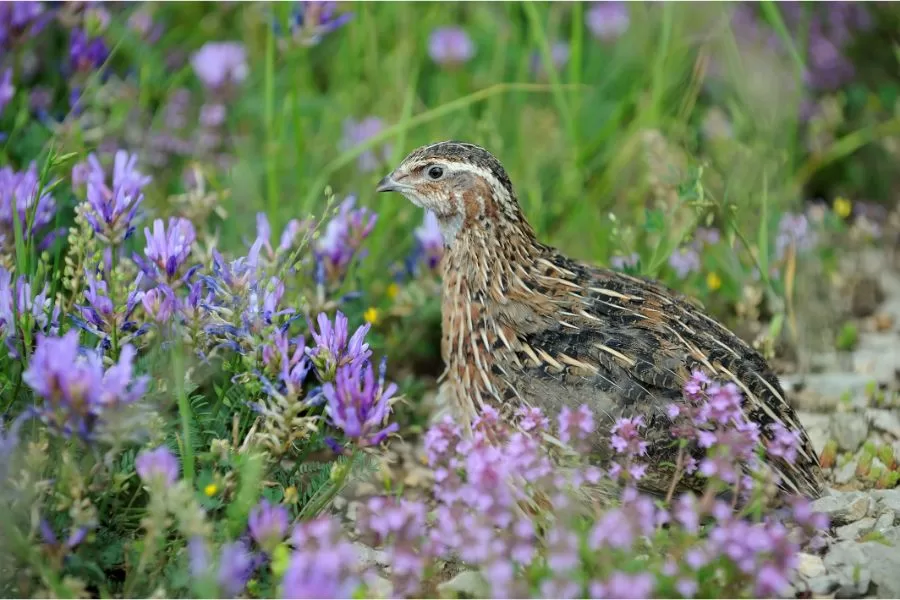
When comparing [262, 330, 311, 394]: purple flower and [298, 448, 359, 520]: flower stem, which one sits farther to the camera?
Answer: [262, 330, 311, 394]: purple flower

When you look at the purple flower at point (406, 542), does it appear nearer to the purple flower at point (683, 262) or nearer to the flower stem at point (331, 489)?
the flower stem at point (331, 489)

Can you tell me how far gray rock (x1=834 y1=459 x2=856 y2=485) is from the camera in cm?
417

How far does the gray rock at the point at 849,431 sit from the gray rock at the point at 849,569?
0.99 m

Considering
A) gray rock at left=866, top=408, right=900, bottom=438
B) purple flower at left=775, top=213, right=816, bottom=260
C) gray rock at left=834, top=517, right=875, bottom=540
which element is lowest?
gray rock at left=834, top=517, right=875, bottom=540

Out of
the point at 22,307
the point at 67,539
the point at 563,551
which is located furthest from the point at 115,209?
the point at 563,551

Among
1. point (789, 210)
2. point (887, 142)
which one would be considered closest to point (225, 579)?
point (789, 210)

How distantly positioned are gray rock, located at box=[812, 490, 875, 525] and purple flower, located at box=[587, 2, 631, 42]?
430 cm

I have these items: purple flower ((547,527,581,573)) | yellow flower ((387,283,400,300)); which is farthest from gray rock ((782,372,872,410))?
purple flower ((547,527,581,573))

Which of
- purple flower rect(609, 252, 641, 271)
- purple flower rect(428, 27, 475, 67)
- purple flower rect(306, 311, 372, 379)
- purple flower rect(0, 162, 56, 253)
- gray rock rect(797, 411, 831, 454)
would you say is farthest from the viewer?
purple flower rect(428, 27, 475, 67)

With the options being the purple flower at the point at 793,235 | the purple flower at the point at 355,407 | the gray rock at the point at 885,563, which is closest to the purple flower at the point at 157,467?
the purple flower at the point at 355,407

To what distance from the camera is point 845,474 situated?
13.8ft

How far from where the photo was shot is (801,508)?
308 cm

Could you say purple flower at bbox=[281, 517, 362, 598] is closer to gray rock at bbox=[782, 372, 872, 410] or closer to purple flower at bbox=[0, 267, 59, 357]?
purple flower at bbox=[0, 267, 59, 357]

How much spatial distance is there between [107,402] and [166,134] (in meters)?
3.47
